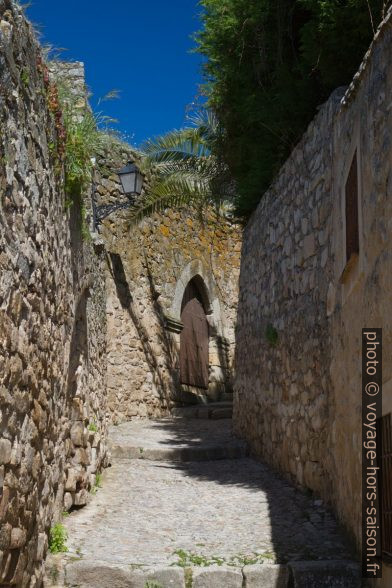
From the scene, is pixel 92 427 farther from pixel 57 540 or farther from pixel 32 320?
pixel 32 320

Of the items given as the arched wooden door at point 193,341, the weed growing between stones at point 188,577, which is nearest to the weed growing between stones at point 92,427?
the weed growing between stones at point 188,577

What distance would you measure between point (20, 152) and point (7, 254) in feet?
1.87

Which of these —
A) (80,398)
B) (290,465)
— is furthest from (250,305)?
(80,398)

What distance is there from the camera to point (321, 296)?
559 centimetres

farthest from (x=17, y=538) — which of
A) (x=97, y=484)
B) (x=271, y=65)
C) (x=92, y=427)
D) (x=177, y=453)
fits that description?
(x=271, y=65)

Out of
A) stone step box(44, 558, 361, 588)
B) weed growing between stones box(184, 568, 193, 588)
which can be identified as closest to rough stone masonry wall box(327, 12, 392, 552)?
stone step box(44, 558, 361, 588)

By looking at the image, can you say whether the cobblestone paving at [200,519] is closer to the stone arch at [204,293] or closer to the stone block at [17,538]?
the stone block at [17,538]

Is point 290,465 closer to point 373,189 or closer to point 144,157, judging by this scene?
point 373,189

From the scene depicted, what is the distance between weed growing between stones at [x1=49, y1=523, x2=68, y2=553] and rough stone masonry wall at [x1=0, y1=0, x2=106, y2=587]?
99 millimetres

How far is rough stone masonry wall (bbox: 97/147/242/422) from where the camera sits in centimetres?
1082

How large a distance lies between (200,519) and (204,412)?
20.6 ft

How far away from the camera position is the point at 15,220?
3.30 m

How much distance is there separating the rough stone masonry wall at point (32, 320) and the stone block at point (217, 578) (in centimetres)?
93

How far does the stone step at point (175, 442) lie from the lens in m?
7.76
